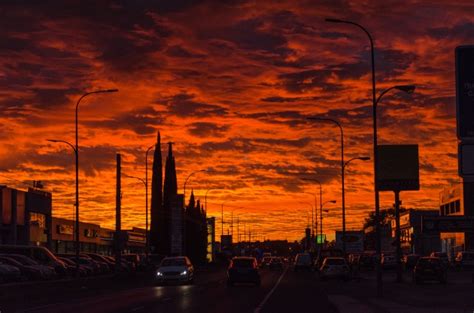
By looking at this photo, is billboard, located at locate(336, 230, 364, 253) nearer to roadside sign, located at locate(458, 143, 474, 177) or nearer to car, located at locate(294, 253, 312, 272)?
car, located at locate(294, 253, 312, 272)

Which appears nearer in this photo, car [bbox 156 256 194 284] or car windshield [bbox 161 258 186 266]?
car [bbox 156 256 194 284]

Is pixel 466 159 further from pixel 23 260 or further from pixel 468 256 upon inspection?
pixel 468 256

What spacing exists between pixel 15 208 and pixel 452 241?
69783mm

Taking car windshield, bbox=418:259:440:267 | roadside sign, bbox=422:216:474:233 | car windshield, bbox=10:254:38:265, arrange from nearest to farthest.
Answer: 1. car windshield, bbox=418:259:440:267
2. car windshield, bbox=10:254:38:265
3. roadside sign, bbox=422:216:474:233

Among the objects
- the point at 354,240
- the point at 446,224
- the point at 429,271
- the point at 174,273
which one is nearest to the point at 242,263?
the point at 174,273

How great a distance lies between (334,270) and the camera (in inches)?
2489

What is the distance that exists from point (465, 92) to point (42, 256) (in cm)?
5718

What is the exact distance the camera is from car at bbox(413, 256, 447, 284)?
52219 millimetres

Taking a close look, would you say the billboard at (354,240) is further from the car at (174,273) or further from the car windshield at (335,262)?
the car at (174,273)

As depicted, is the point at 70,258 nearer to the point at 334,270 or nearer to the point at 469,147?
the point at 334,270

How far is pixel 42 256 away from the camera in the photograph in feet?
214

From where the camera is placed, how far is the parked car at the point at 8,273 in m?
51.8

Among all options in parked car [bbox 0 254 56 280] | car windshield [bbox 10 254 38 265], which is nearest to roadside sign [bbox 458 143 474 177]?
parked car [bbox 0 254 56 280]

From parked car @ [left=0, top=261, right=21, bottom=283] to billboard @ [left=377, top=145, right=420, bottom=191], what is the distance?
26.5 m
